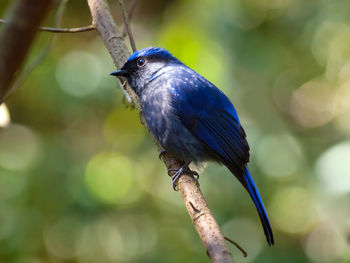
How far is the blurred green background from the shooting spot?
11.6 feet

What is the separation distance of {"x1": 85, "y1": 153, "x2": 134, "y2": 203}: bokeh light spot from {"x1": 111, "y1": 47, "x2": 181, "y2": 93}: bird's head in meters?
0.77

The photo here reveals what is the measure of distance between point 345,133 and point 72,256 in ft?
7.69

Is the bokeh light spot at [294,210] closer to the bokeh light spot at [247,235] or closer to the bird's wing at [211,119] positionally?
the bokeh light spot at [247,235]

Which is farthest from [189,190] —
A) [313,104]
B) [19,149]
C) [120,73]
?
[313,104]

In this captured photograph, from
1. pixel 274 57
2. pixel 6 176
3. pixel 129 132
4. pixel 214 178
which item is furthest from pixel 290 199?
pixel 6 176

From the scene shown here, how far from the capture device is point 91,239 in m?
3.67

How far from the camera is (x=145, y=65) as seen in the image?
332 cm

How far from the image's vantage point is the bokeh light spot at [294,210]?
3562mm

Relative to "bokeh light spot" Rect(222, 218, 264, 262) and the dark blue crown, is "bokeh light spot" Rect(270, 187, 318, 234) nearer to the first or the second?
"bokeh light spot" Rect(222, 218, 264, 262)

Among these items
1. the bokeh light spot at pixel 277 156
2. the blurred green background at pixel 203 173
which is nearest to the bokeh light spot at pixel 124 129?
the blurred green background at pixel 203 173

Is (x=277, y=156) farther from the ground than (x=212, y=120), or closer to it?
closer to it

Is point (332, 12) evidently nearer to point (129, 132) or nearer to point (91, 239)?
point (129, 132)

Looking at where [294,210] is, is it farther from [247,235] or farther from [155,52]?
[155,52]

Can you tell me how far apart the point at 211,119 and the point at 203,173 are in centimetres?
58
